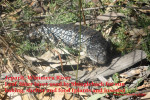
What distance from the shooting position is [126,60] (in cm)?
404

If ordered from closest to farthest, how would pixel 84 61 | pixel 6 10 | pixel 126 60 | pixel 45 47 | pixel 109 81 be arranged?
pixel 109 81 → pixel 126 60 → pixel 84 61 → pixel 45 47 → pixel 6 10

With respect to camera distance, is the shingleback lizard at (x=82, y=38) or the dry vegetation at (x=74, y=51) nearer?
the dry vegetation at (x=74, y=51)

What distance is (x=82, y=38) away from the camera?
4.68 m

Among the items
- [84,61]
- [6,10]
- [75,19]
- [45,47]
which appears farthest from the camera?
[6,10]

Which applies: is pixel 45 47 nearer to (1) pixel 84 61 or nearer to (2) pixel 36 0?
(1) pixel 84 61

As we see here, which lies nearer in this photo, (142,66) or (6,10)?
(142,66)

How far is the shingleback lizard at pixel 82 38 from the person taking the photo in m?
4.30

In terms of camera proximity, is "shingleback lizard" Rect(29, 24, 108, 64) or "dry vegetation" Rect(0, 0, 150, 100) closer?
"dry vegetation" Rect(0, 0, 150, 100)

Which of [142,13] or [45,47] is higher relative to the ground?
[142,13]

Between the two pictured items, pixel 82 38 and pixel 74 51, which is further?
pixel 82 38

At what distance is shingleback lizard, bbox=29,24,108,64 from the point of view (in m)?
4.30

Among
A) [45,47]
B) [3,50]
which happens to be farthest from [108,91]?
[3,50]

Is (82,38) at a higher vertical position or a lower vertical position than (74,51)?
higher

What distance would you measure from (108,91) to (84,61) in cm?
111
